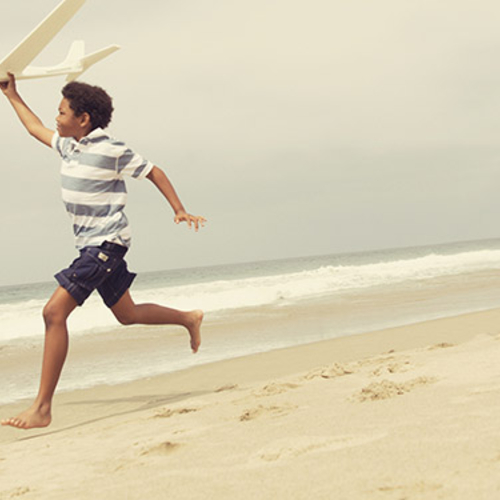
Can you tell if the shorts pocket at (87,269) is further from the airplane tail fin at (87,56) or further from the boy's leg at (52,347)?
the airplane tail fin at (87,56)

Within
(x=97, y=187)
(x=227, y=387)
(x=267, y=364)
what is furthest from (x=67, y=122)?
(x=267, y=364)

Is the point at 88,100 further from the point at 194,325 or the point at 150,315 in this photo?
the point at 194,325

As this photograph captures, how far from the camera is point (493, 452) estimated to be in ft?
6.61

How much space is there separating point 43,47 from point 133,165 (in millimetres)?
946

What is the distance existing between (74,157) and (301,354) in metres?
3.37

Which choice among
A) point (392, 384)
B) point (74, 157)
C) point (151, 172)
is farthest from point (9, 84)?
point (392, 384)

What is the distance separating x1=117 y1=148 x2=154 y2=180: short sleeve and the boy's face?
0.35 meters

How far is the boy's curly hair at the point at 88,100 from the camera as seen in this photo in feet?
12.9

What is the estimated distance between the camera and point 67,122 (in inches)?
155

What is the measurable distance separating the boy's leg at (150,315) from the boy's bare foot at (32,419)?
801mm

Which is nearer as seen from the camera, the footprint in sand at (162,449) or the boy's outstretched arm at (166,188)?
the footprint in sand at (162,449)

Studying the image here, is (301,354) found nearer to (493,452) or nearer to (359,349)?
(359,349)

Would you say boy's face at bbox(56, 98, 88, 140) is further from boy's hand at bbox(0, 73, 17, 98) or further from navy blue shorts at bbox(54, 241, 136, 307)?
navy blue shorts at bbox(54, 241, 136, 307)

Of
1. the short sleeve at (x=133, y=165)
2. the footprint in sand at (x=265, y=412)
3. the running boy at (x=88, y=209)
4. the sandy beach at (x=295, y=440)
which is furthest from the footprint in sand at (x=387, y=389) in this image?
the short sleeve at (x=133, y=165)
